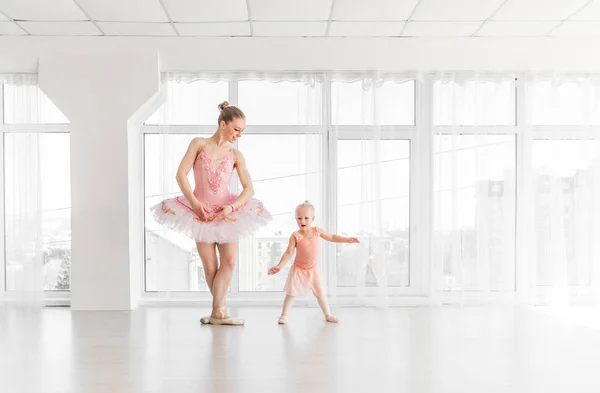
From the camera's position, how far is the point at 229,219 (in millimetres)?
4391

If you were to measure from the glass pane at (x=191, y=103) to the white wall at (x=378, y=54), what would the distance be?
232 millimetres

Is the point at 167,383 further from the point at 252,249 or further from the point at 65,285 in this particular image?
the point at 65,285

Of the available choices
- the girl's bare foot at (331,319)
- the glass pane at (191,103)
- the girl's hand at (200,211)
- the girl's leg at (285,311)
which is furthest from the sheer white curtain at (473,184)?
the girl's hand at (200,211)

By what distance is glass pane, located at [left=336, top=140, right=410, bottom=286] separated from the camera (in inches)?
217

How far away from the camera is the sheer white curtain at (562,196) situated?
5.48 m

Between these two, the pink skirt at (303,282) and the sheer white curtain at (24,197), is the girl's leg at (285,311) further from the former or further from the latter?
the sheer white curtain at (24,197)

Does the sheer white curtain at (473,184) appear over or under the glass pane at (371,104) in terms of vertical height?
under

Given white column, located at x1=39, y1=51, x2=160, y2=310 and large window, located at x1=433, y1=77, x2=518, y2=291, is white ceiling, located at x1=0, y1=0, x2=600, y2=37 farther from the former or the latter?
large window, located at x1=433, y1=77, x2=518, y2=291

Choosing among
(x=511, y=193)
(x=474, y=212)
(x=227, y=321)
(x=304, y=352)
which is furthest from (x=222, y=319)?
(x=511, y=193)

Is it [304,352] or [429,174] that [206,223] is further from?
[429,174]

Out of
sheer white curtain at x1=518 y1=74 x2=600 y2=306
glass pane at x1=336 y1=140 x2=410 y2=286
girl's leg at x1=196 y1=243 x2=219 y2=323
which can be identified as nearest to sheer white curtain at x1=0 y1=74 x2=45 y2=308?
girl's leg at x1=196 y1=243 x2=219 y2=323

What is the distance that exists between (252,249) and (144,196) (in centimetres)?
117

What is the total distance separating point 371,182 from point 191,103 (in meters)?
1.85

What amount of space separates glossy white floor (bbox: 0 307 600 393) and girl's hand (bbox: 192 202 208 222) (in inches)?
32.5
